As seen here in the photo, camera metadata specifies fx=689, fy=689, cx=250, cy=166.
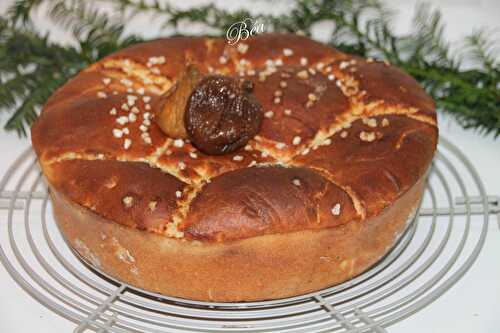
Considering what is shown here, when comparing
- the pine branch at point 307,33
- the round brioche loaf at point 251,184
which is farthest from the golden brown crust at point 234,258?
the pine branch at point 307,33

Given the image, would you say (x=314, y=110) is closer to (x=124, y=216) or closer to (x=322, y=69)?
(x=322, y=69)

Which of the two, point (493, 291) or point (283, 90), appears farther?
point (283, 90)

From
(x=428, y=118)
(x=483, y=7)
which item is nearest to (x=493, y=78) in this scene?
(x=428, y=118)

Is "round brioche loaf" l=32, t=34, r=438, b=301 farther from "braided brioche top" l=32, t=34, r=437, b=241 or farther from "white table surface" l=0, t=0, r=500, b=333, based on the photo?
"white table surface" l=0, t=0, r=500, b=333

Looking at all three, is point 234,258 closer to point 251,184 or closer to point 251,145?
point 251,184

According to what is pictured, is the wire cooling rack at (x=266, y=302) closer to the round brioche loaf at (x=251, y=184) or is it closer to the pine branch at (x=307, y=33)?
the round brioche loaf at (x=251, y=184)

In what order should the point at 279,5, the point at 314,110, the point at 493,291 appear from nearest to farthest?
the point at 493,291 < the point at 314,110 < the point at 279,5
